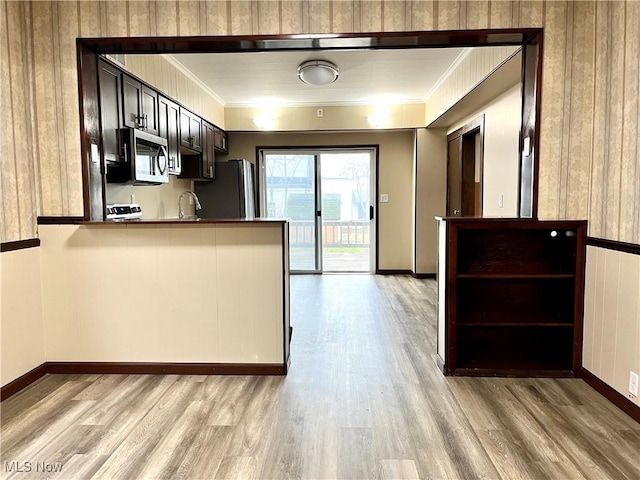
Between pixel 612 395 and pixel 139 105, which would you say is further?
pixel 139 105

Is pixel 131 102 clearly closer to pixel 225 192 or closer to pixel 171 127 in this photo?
pixel 171 127

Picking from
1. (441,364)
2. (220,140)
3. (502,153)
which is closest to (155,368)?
(441,364)

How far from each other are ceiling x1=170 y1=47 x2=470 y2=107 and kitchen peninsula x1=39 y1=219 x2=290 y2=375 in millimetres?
1963

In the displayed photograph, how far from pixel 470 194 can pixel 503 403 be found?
11.4ft

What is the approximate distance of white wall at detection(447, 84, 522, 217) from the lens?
377 centimetres

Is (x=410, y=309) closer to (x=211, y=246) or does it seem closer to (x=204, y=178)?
(x=211, y=246)

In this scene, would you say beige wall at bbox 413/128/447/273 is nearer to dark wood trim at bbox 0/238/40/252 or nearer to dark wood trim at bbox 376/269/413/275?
dark wood trim at bbox 376/269/413/275

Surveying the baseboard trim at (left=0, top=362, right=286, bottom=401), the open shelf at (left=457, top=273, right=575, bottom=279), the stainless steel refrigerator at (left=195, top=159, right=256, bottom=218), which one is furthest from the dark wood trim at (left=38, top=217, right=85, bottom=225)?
the stainless steel refrigerator at (left=195, top=159, right=256, bottom=218)

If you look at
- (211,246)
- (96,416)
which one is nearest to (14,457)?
(96,416)

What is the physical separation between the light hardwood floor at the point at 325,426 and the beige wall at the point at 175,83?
2406 mm

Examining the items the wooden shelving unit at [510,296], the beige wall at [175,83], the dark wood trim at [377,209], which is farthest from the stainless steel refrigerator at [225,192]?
the wooden shelving unit at [510,296]

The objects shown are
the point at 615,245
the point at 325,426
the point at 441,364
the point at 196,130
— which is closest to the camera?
the point at 325,426

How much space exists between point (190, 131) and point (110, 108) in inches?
66.3

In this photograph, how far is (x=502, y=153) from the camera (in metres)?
4.08
